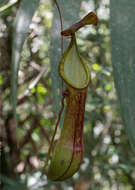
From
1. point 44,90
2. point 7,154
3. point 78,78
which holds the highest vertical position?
point 78,78

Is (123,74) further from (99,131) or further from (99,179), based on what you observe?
(99,179)

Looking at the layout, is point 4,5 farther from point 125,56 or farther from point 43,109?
point 43,109

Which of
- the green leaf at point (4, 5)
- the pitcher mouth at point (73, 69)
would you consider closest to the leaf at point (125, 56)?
the pitcher mouth at point (73, 69)

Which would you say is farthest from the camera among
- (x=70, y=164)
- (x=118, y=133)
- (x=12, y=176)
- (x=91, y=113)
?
(x=118, y=133)

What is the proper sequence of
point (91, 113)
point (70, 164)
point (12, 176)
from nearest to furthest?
point (70, 164) → point (12, 176) → point (91, 113)

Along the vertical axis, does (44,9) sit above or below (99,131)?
above

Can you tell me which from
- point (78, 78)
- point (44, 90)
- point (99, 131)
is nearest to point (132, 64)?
point (78, 78)

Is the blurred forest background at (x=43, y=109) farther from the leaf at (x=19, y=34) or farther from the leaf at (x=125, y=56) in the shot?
the leaf at (x=125, y=56)
